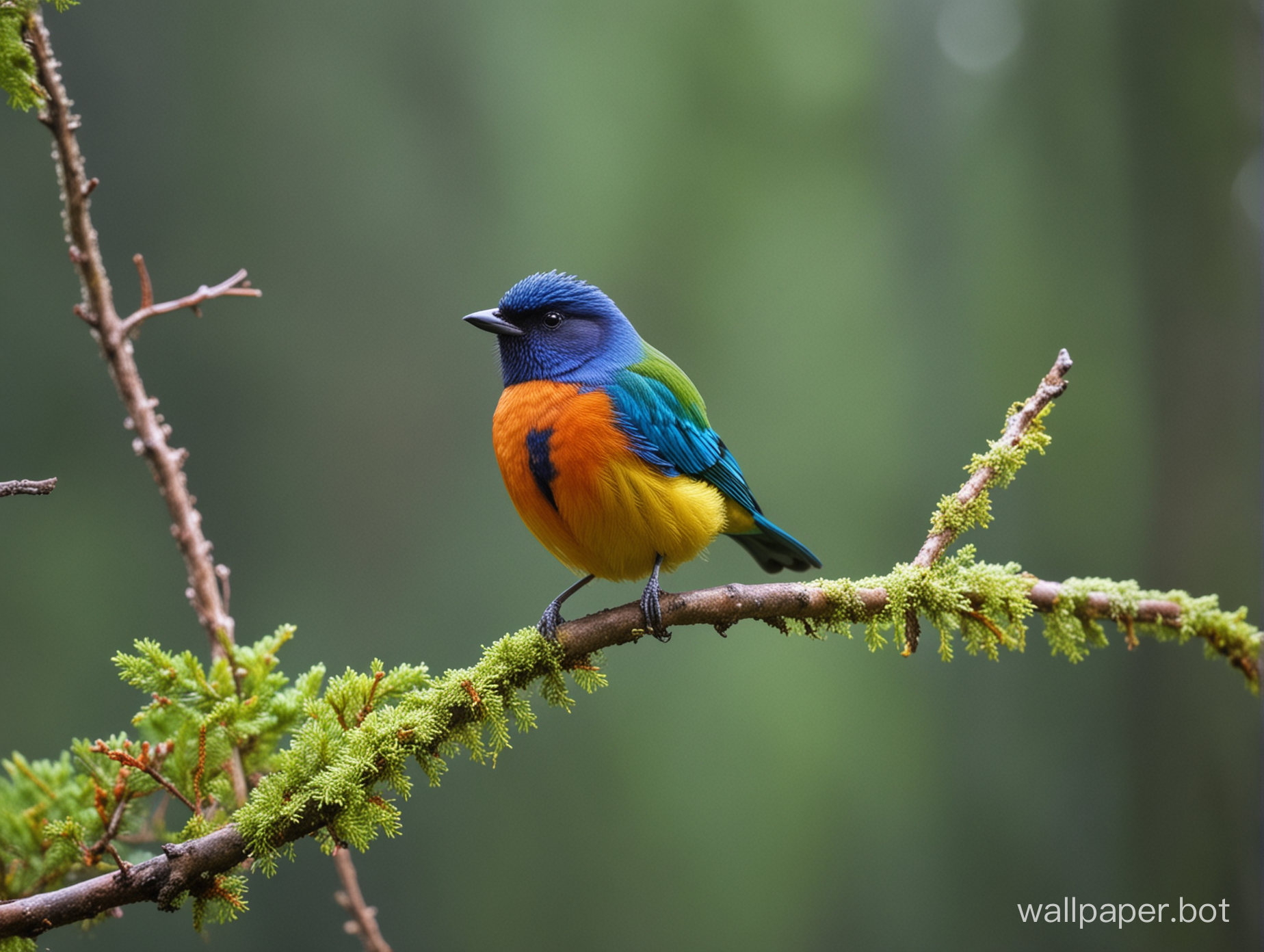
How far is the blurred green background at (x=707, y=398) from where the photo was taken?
4055 mm

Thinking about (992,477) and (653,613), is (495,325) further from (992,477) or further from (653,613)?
(992,477)

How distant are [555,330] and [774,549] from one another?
2.81ft

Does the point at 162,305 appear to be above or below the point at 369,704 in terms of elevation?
above

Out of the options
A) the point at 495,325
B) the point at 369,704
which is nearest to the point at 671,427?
the point at 495,325

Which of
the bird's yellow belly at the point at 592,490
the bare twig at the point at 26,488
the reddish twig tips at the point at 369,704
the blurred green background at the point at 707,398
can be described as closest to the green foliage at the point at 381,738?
the reddish twig tips at the point at 369,704

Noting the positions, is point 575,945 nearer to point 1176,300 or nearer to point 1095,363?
point 1095,363

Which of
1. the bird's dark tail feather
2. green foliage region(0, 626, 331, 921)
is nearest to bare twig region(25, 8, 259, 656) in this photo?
green foliage region(0, 626, 331, 921)

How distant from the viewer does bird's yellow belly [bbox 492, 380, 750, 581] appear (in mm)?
2074

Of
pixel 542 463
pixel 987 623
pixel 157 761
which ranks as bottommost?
pixel 157 761

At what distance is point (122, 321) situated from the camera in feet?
6.59

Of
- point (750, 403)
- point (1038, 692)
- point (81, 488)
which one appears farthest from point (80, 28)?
point (1038, 692)

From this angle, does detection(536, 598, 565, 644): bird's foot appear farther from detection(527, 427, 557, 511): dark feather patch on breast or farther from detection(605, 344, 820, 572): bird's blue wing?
detection(605, 344, 820, 572): bird's blue wing

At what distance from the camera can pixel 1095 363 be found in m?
4.44

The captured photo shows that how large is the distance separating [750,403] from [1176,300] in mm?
2066
